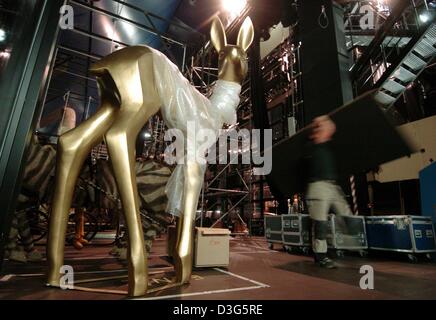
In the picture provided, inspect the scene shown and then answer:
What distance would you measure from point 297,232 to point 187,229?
291cm

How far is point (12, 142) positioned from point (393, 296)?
2420mm

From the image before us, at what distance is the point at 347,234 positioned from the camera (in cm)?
383

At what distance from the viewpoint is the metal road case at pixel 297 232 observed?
157 inches

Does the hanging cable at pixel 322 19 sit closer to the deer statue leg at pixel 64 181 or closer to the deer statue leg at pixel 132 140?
the deer statue leg at pixel 132 140

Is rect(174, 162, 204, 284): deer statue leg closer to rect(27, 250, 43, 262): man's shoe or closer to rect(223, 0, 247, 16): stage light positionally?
rect(27, 250, 43, 262): man's shoe

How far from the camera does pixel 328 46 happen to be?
513 cm

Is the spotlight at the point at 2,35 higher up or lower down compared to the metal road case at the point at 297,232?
higher up

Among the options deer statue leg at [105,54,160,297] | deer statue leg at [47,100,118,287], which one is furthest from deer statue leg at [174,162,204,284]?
deer statue leg at [47,100,118,287]

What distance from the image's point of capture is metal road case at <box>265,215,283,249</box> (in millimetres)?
4520

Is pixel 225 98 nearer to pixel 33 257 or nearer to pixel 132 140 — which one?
pixel 132 140

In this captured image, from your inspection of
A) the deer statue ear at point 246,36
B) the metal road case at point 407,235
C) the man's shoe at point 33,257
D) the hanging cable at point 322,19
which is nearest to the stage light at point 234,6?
the hanging cable at point 322,19

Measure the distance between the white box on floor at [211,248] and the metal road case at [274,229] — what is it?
6.89 feet

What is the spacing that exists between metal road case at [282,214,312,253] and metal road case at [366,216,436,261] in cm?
101
